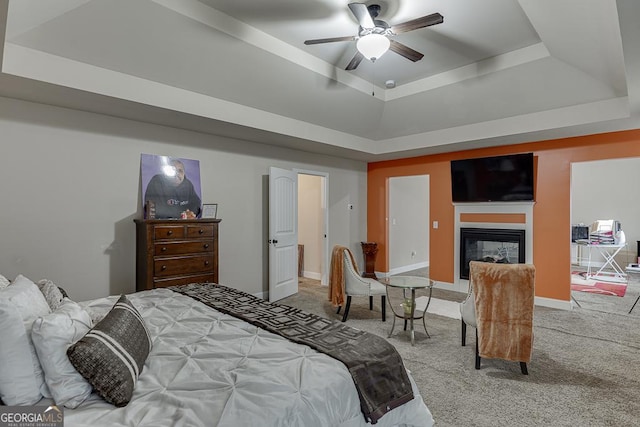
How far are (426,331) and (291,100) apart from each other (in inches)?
128

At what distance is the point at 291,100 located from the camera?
443 cm

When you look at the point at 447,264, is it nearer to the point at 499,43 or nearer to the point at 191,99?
the point at 499,43

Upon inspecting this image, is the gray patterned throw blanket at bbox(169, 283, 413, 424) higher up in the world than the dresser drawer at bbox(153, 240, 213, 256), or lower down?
lower down

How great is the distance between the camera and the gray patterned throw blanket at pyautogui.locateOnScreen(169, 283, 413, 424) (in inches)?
59.0

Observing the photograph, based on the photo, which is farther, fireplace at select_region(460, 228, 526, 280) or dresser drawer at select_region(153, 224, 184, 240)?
fireplace at select_region(460, 228, 526, 280)

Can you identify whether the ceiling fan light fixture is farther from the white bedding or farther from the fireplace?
the fireplace

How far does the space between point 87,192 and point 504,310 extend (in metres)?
4.23

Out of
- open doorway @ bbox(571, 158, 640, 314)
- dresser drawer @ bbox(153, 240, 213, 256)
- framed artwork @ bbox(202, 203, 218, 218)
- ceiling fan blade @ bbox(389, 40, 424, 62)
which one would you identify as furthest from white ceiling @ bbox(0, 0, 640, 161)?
open doorway @ bbox(571, 158, 640, 314)

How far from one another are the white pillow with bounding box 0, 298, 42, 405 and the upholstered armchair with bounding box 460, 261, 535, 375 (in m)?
2.91

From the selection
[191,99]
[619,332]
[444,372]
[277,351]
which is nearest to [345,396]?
[277,351]

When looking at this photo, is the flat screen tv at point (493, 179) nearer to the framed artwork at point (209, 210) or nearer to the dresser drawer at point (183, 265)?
the framed artwork at point (209, 210)

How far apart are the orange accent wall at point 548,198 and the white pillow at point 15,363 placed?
5.76 m

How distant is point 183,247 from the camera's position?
3.73 metres

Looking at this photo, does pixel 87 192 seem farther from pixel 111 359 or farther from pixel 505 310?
pixel 505 310
